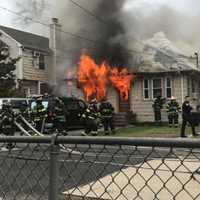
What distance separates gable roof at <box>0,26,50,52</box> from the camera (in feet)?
132

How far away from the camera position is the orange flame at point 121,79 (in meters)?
30.8

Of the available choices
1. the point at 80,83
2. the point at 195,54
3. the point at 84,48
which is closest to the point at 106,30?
the point at 84,48

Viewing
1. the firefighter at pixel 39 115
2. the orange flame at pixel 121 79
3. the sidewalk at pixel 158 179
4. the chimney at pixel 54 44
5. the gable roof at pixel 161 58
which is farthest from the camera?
the chimney at pixel 54 44

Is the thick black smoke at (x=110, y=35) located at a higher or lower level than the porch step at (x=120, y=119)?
higher

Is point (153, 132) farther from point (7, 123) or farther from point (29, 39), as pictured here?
point (29, 39)

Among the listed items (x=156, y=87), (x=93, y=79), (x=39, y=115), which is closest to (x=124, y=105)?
(x=156, y=87)

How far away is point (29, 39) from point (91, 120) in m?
21.5

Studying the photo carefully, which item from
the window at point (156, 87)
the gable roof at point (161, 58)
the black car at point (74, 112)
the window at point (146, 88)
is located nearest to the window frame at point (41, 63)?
the gable roof at point (161, 58)

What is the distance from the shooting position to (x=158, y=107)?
28.6 meters

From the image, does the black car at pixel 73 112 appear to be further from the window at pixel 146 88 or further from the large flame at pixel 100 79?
the window at pixel 146 88

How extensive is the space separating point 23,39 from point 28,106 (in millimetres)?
17305

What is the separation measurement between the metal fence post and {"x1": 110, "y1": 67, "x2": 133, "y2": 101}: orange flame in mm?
27888

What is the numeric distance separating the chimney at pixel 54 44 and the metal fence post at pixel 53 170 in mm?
33681

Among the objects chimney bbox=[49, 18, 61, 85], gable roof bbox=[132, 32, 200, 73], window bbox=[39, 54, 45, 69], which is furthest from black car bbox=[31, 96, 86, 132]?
window bbox=[39, 54, 45, 69]
